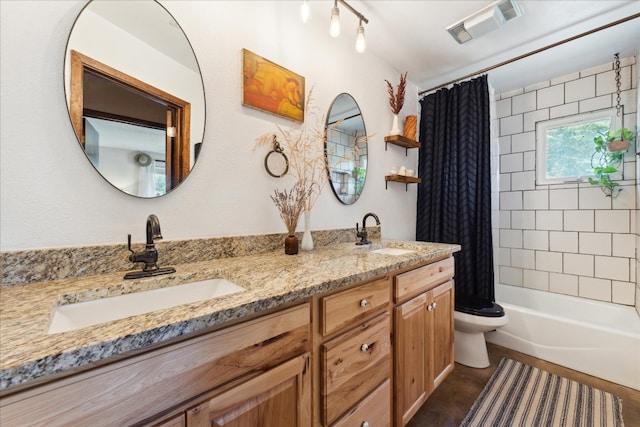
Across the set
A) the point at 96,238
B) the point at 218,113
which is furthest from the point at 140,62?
the point at 96,238

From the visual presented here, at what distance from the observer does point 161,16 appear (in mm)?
1093

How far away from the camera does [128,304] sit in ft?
2.75

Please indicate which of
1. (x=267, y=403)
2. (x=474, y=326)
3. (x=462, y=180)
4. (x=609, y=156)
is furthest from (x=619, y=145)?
(x=267, y=403)

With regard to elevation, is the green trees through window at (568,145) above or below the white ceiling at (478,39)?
below

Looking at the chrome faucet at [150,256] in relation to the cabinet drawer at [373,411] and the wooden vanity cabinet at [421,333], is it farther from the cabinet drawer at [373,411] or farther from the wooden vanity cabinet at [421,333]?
the wooden vanity cabinet at [421,333]

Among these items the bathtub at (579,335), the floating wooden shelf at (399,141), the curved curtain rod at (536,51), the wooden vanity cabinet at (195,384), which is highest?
the curved curtain rod at (536,51)

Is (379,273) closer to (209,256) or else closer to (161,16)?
(209,256)

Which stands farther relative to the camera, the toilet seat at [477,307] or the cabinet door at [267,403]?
the toilet seat at [477,307]

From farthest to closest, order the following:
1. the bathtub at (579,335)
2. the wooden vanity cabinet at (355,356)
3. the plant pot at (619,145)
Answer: the plant pot at (619,145)
the bathtub at (579,335)
the wooden vanity cabinet at (355,356)

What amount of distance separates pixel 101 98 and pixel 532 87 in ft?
11.0

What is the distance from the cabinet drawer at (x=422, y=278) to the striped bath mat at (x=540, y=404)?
76cm

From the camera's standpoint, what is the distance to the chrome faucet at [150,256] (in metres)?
0.91

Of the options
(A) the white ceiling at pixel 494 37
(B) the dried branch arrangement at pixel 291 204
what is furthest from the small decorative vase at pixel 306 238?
(A) the white ceiling at pixel 494 37

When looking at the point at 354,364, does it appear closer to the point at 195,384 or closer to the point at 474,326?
the point at 195,384
